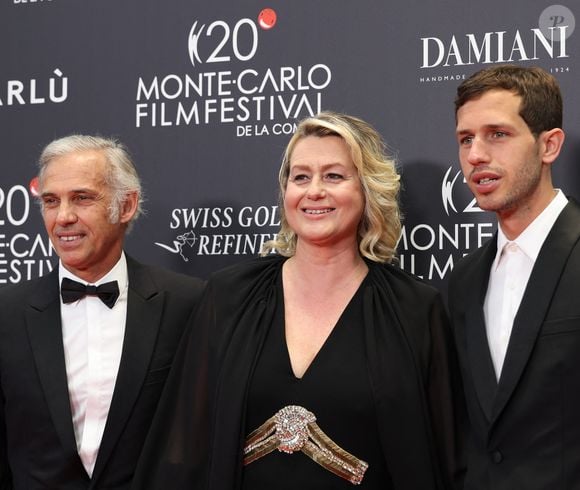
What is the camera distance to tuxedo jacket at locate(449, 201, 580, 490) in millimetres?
2256

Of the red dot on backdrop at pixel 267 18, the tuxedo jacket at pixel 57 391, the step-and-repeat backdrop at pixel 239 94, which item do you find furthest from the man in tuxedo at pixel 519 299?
the red dot on backdrop at pixel 267 18

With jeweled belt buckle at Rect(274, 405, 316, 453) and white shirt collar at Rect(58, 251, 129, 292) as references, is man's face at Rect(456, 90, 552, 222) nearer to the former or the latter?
jeweled belt buckle at Rect(274, 405, 316, 453)

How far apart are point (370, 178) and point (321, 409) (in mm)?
753

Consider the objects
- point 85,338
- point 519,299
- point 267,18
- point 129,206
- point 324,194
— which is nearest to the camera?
point 519,299

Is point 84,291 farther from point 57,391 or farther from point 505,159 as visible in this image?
point 505,159

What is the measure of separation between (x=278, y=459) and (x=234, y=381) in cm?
26

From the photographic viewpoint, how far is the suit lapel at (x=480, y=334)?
2410mm

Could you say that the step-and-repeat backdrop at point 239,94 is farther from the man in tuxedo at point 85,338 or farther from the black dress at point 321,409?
the black dress at point 321,409

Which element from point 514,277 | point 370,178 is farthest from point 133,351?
point 514,277

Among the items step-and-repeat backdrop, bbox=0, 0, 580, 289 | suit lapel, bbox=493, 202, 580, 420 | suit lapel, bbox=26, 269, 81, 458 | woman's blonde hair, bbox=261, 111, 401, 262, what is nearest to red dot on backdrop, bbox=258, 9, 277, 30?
step-and-repeat backdrop, bbox=0, 0, 580, 289

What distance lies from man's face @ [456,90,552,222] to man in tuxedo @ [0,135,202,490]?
108 centimetres

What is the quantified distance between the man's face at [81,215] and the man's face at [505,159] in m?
1.24

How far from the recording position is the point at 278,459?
260cm

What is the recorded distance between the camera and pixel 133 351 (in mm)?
2867
